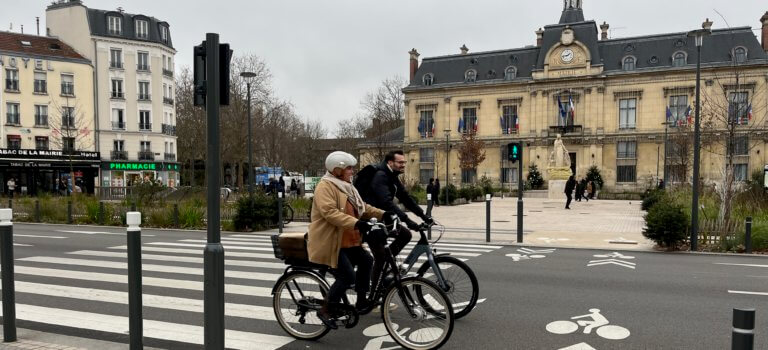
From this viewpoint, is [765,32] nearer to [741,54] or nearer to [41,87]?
[741,54]

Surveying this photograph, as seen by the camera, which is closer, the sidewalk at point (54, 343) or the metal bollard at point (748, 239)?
the sidewalk at point (54, 343)

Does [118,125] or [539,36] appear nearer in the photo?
[118,125]

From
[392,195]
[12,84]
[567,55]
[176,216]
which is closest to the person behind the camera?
[392,195]

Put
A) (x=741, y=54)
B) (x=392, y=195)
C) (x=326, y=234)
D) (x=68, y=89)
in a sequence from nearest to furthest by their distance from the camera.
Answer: (x=326, y=234), (x=392, y=195), (x=68, y=89), (x=741, y=54)

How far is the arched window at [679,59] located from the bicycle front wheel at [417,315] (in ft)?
197

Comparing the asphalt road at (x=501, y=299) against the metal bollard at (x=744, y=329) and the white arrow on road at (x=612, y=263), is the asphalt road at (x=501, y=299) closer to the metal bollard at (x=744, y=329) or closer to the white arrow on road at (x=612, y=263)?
the white arrow on road at (x=612, y=263)

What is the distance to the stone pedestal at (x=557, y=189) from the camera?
131 ft

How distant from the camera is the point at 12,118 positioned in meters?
47.0

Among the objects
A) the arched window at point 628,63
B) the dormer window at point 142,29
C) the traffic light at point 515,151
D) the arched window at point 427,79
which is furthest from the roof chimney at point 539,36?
the traffic light at point 515,151

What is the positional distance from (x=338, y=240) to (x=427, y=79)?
64.7m

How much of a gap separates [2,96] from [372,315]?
170ft

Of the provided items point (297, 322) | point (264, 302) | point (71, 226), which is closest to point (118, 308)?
point (264, 302)

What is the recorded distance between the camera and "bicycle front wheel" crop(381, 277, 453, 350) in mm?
4891

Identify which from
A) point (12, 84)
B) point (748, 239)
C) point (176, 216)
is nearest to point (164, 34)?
point (12, 84)
